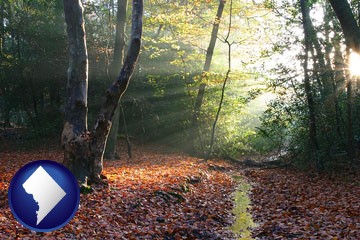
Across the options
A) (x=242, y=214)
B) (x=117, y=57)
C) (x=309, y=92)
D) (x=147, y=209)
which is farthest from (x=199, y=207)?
(x=117, y=57)

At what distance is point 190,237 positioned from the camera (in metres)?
6.91

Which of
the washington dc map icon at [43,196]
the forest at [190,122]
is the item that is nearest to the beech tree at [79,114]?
the forest at [190,122]

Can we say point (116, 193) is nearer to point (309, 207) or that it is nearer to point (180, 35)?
point (309, 207)

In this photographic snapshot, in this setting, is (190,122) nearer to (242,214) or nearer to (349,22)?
(242,214)

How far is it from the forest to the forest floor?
50 millimetres

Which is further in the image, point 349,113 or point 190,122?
point 190,122

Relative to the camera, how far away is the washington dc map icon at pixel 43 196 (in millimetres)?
2449

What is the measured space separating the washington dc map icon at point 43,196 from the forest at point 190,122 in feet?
10.7

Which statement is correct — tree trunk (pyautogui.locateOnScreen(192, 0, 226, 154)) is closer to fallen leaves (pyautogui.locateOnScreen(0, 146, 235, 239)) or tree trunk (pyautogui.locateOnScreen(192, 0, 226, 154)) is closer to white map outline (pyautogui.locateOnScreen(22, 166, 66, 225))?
fallen leaves (pyautogui.locateOnScreen(0, 146, 235, 239))

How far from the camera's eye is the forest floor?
21.5 feet

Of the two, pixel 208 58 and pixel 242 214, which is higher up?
pixel 208 58

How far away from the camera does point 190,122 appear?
2077cm

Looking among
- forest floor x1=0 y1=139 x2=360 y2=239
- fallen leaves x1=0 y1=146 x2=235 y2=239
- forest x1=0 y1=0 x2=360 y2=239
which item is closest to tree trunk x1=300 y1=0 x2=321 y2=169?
forest x1=0 y1=0 x2=360 y2=239

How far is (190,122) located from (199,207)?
11898 millimetres
